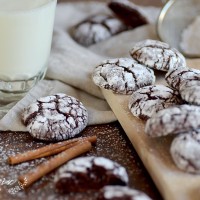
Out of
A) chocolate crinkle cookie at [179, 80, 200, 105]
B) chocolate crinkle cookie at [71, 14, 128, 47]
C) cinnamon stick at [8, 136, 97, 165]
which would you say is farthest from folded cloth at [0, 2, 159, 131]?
chocolate crinkle cookie at [179, 80, 200, 105]

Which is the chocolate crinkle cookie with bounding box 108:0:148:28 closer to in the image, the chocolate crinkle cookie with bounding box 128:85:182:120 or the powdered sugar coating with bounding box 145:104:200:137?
the chocolate crinkle cookie with bounding box 128:85:182:120

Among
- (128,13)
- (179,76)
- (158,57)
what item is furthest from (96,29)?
(179,76)

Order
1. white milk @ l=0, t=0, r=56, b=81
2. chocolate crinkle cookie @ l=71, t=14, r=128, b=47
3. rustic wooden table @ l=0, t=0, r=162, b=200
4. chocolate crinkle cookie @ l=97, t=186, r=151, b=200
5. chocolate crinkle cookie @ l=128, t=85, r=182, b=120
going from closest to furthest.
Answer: chocolate crinkle cookie @ l=97, t=186, r=151, b=200
rustic wooden table @ l=0, t=0, r=162, b=200
chocolate crinkle cookie @ l=128, t=85, r=182, b=120
white milk @ l=0, t=0, r=56, b=81
chocolate crinkle cookie @ l=71, t=14, r=128, b=47

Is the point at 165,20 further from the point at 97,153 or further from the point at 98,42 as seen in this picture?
the point at 97,153

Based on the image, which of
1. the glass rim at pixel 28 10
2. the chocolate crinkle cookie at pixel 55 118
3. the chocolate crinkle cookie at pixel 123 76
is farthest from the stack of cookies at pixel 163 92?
the glass rim at pixel 28 10

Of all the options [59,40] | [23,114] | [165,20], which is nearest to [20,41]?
[23,114]
